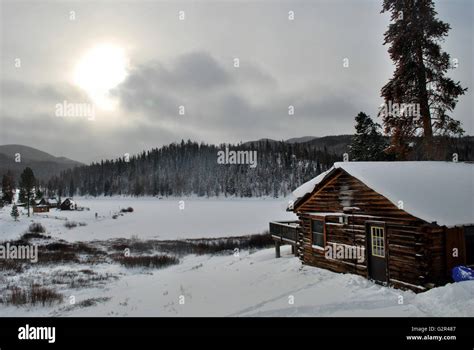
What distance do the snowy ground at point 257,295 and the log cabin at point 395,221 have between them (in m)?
0.81

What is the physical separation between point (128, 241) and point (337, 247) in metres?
28.8

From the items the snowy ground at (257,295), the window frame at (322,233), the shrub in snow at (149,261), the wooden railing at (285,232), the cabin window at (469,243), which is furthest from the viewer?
the shrub in snow at (149,261)

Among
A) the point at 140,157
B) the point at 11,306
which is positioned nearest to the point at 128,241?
the point at 11,306

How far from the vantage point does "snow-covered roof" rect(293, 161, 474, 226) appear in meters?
10.5

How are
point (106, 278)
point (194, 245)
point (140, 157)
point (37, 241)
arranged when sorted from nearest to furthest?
point (106, 278) < point (194, 245) < point (37, 241) < point (140, 157)

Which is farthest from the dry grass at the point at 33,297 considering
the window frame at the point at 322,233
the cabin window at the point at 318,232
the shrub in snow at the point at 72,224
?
the shrub in snow at the point at 72,224

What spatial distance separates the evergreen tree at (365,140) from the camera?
1382 inches

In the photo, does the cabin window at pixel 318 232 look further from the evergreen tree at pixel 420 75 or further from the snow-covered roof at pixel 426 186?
the evergreen tree at pixel 420 75

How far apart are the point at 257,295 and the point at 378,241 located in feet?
17.6

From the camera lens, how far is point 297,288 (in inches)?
507

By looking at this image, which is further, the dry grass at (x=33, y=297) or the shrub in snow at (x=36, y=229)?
the shrub in snow at (x=36, y=229)

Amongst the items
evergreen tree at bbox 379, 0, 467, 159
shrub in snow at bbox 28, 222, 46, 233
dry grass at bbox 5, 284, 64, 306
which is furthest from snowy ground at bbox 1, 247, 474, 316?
shrub in snow at bbox 28, 222, 46, 233
